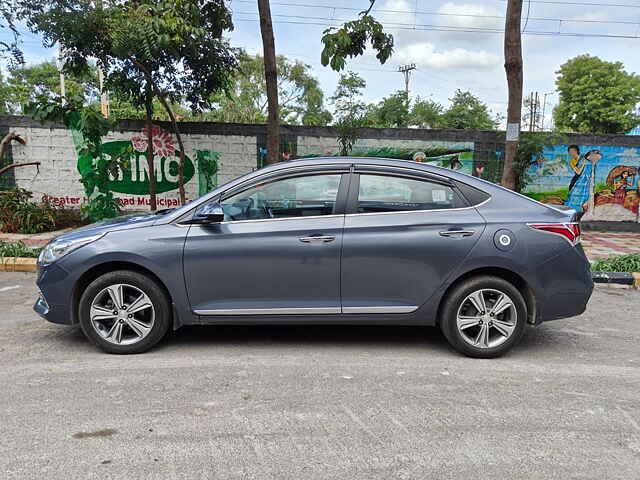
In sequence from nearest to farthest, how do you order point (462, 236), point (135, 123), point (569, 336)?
1. point (462, 236)
2. point (569, 336)
3. point (135, 123)

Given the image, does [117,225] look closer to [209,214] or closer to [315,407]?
[209,214]

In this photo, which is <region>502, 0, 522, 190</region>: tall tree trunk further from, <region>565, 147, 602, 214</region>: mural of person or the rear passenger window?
the rear passenger window

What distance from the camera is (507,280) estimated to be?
4.34 m

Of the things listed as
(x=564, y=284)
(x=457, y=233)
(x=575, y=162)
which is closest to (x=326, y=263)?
(x=457, y=233)

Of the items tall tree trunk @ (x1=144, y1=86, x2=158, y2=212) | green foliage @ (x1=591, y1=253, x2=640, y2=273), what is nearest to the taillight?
green foliage @ (x1=591, y1=253, x2=640, y2=273)

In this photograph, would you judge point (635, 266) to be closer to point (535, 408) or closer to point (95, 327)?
point (535, 408)

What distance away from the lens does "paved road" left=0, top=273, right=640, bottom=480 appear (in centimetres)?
273

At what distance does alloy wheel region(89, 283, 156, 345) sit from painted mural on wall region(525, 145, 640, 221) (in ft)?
33.6

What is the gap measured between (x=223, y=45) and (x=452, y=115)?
37150 millimetres

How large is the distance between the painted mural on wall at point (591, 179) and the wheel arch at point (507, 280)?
27.6ft

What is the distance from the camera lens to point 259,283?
417 cm

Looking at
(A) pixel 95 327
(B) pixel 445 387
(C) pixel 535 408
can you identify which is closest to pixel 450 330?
(B) pixel 445 387

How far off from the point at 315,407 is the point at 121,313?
192 cm

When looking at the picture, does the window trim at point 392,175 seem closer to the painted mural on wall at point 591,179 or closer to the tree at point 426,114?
the painted mural on wall at point 591,179
